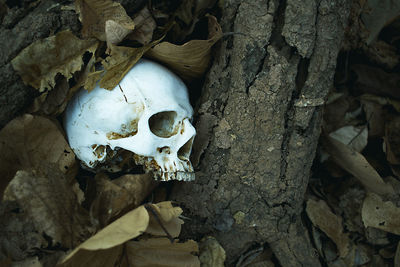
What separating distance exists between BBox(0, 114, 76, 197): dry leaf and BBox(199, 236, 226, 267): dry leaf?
47 centimetres

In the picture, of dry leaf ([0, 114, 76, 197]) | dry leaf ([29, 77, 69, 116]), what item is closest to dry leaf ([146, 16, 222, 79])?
dry leaf ([29, 77, 69, 116])

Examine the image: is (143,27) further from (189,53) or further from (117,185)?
(117,185)

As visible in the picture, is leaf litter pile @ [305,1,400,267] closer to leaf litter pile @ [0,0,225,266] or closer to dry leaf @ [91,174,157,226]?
leaf litter pile @ [0,0,225,266]

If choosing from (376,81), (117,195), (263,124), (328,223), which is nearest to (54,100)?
(117,195)

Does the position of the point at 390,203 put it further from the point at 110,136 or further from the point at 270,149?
the point at 110,136

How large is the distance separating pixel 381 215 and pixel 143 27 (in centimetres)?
102

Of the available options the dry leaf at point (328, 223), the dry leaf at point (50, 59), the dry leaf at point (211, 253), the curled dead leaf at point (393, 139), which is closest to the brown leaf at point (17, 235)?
the dry leaf at point (50, 59)

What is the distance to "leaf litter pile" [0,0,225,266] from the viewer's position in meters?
0.86

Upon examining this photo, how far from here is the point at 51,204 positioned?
871 millimetres

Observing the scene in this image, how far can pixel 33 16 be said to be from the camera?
90 centimetres

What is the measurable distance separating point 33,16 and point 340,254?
4.00 ft

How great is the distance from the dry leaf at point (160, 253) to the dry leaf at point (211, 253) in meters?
0.07

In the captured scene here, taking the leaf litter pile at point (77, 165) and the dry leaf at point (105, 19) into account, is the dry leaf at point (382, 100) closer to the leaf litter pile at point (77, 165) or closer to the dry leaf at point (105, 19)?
the leaf litter pile at point (77, 165)

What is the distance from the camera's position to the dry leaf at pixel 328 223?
3.92ft
